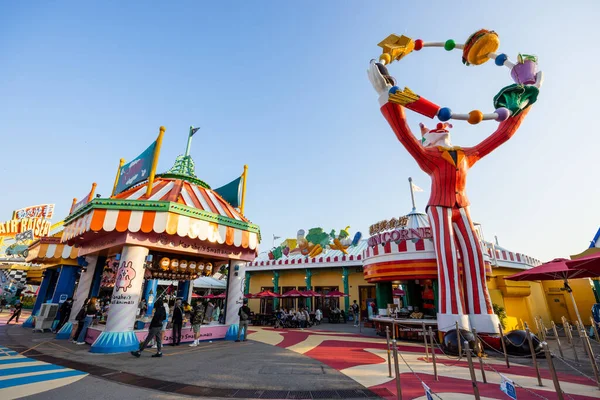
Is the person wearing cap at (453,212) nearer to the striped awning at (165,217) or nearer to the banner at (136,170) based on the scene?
the striped awning at (165,217)

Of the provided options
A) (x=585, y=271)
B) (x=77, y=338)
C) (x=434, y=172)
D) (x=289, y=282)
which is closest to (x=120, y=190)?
(x=77, y=338)

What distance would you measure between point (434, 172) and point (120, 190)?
1130 centimetres

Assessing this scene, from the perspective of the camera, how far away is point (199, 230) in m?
8.80

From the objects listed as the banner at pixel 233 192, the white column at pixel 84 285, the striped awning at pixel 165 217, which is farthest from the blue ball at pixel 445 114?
the white column at pixel 84 285

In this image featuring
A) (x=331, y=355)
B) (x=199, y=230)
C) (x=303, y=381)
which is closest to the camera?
(x=303, y=381)

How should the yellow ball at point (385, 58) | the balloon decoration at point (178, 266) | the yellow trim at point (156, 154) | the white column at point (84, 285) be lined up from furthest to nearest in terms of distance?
the white column at point (84, 285) < the balloon decoration at point (178, 266) < the yellow ball at point (385, 58) < the yellow trim at point (156, 154)

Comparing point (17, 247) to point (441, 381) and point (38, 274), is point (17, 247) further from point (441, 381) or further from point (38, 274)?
point (441, 381)

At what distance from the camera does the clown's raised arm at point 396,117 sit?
945 cm

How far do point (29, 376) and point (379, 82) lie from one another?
11532 millimetres

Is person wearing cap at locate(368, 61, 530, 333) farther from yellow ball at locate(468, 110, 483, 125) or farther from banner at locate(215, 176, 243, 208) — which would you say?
banner at locate(215, 176, 243, 208)

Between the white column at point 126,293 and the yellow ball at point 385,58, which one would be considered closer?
the white column at point 126,293

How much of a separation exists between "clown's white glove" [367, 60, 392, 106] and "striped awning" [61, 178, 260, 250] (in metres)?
6.66

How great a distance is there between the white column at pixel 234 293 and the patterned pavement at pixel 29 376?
549 centimetres

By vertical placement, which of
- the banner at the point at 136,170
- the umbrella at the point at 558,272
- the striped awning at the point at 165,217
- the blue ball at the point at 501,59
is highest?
the blue ball at the point at 501,59
